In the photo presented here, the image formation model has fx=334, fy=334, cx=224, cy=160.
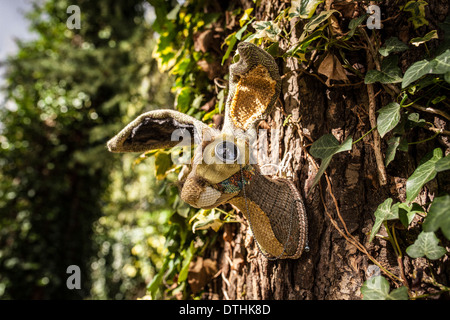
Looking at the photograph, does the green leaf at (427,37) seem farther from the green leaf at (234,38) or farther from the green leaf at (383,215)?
the green leaf at (234,38)

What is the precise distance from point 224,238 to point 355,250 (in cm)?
42

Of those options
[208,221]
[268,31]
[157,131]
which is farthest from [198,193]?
[268,31]

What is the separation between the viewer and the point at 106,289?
2932 mm

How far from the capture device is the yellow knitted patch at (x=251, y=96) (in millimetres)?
693

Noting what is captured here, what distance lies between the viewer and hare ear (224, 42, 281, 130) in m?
0.68

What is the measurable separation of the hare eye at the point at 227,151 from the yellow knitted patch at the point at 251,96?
0.24 ft

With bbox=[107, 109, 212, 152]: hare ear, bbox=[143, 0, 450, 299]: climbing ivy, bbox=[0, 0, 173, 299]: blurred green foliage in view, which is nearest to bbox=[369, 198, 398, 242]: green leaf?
bbox=[143, 0, 450, 299]: climbing ivy

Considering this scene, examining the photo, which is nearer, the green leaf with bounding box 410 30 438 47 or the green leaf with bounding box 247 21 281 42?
the green leaf with bounding box 410 30 438 47

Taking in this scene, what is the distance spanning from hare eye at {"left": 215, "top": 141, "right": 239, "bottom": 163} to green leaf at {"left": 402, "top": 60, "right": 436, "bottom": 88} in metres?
0.34

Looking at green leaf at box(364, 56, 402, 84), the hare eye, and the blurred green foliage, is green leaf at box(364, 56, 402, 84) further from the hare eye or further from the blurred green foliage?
the blurred green foliage

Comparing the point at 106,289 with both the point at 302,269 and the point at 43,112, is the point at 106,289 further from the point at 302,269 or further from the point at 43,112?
the point at 302,269

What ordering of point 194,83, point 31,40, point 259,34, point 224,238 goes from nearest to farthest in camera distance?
point 259,34
point 224,238
point 194,83
point 31,40

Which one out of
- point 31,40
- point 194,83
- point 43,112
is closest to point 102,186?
point 43,112

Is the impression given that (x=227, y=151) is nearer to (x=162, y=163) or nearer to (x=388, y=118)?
(x=388, y=118)
